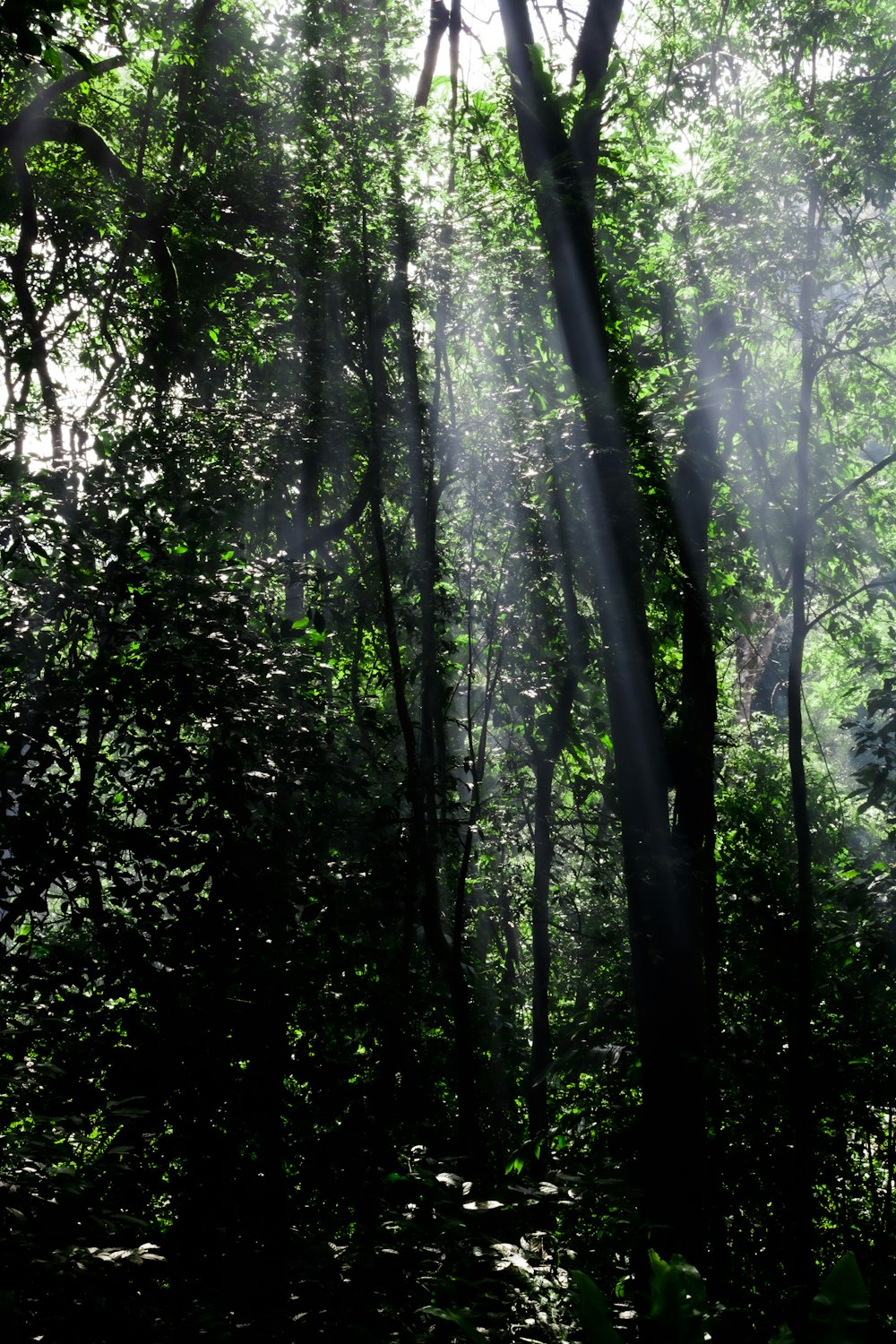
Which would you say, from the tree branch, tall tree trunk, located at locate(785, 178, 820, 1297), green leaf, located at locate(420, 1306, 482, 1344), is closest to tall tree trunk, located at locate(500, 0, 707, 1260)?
tall tree trunk, located at locate(785, 178, 820, 1297)

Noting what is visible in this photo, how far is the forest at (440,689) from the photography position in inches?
114

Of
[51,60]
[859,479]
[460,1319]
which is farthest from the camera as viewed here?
[859,479]

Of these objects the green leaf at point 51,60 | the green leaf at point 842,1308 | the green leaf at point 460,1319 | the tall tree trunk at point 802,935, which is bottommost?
the green leaf at point 842,1308

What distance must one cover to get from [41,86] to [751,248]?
6.68 metres

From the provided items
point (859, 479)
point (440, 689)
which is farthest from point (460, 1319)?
point (859, 479)

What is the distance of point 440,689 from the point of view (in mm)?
5109

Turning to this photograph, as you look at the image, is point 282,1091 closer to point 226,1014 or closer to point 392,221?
point 226,1014

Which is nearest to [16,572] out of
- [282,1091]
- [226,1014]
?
[226,1014]

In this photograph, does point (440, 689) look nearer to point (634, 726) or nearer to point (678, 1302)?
point (634, 726)

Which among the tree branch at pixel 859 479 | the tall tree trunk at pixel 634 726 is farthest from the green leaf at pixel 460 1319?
the tree branch at pixel 859 479

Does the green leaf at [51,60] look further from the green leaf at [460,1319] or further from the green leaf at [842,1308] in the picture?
the green leaf at [842,1308]

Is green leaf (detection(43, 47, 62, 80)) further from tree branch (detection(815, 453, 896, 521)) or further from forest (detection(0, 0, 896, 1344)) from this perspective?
tree branch (detection(815, 453, 896, 521))

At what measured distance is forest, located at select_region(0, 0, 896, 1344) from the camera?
9.54 feet

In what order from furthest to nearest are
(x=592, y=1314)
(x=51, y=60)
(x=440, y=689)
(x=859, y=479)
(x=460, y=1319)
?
(x=440, y=689)
(x=859, y=479)
(x=51, y=60)
(x=592, y=1314)
(x=460, y=1319)
